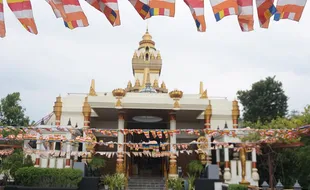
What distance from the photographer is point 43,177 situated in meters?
13.8

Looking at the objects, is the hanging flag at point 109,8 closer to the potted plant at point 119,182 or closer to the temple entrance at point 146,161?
the potted plant at point 119,182

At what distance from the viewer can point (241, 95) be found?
3072cm

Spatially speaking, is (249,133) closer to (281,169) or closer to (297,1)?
(281,169)

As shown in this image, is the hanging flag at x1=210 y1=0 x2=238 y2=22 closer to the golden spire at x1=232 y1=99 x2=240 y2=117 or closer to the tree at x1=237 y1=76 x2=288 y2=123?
the golden spire at x1=232 y1=99 x2=240 y2=117

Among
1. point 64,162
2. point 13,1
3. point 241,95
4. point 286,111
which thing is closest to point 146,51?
point 241,95

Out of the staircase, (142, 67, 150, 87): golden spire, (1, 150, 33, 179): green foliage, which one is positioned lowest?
the staircase

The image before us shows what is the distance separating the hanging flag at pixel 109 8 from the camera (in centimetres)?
604

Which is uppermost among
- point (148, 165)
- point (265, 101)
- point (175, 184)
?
point (265, 101)

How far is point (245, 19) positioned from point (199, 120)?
670 inches

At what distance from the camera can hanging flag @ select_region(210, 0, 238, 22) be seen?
5969 mm

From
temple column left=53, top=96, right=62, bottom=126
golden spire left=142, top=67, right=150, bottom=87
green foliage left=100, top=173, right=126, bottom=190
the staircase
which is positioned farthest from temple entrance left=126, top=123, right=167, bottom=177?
golden spire left=142, top=67, right=150, bottom=87

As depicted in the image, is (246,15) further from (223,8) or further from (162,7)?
(162,7)

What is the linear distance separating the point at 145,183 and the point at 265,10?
15.0 metres

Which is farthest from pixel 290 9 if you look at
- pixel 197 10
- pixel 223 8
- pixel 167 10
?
pixel 167 10
